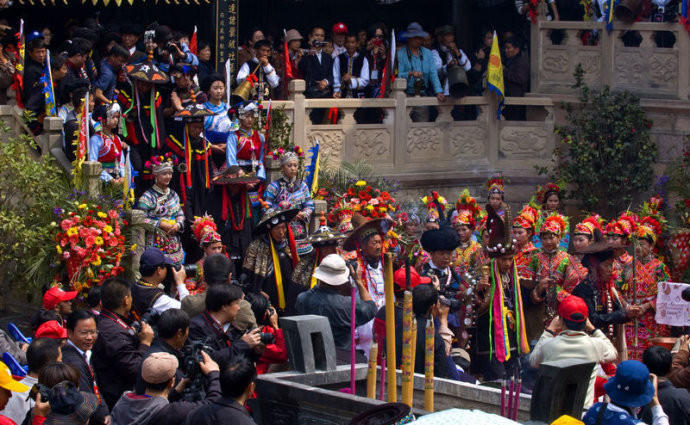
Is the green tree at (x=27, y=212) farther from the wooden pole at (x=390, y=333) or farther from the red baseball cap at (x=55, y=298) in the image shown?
the wooden pole at (x=390, y=333)

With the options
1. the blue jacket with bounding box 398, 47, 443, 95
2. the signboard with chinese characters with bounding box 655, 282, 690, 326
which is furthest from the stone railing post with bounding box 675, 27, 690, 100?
the signboard with chinese characters with bounding box 655, 282, 690, 326

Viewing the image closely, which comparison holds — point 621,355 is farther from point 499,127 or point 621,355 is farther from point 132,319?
point 499,127

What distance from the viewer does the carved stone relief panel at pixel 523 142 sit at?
17.4 m

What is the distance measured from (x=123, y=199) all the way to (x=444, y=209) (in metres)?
4.32

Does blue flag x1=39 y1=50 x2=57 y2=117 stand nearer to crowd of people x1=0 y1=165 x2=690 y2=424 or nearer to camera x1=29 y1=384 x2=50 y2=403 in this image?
crowd of people x1=0 y1=165 x2=690 y2=424

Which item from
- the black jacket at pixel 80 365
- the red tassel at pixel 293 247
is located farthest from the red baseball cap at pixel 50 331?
the red tassel at pixel 293 247

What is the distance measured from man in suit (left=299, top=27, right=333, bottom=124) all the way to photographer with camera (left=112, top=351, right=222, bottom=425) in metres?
9.61

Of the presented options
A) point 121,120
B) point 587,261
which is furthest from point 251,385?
point 121,120

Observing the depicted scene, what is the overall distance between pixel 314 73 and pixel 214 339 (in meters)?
8.83

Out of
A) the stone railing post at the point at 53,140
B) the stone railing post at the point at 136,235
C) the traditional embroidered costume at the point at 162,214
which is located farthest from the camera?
the stone railing post at the point at 53,140

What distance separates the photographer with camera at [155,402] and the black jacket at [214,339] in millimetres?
783

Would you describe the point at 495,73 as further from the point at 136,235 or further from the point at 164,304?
the point at 164,304

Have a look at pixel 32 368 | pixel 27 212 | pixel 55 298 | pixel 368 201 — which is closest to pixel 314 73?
pixel 368 201

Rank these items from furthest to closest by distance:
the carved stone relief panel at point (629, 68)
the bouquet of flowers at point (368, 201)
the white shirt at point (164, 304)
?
the carved stone relief panel at point (629, 68)
the bouquet of flowers at point (368, 201)
the white shirt at point (164, 304)
